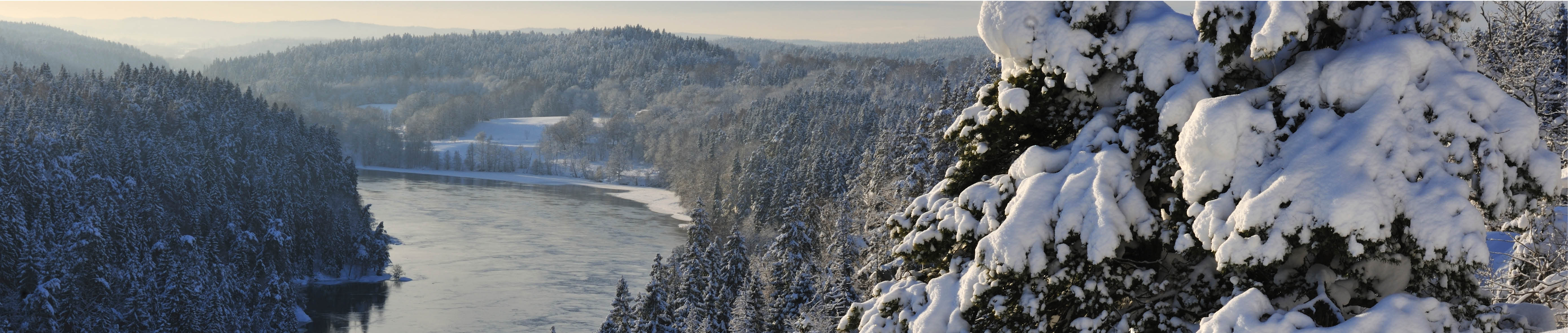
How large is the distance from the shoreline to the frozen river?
2.59m

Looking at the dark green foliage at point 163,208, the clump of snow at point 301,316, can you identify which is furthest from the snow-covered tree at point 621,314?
the clump of snow at point 301,316

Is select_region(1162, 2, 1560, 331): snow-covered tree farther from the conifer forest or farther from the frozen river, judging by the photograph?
the frozen river

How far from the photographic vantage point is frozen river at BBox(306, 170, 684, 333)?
54000 millimetres

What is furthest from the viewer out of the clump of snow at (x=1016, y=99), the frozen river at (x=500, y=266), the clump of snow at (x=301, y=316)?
the clump of snow at (x=301, y=316)

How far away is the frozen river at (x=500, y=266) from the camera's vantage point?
177 feet

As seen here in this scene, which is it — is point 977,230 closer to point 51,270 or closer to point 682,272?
point 682,272

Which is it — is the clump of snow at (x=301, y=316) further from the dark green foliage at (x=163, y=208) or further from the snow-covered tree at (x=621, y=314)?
the snow-covered tree at (x=621, y=314)

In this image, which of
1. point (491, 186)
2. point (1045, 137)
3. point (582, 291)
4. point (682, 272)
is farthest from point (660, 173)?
point (1045, 137)

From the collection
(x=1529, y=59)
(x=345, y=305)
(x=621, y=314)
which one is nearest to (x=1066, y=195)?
(x=1529, y=59)

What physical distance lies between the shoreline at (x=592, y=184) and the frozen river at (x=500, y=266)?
8.50 feet

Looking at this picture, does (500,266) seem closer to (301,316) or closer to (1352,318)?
(301,316)

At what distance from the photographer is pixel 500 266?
66.1 meters

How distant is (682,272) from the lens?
48.0m

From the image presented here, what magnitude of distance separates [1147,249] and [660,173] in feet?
446
